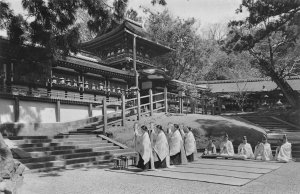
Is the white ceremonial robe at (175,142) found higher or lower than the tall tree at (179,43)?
lower

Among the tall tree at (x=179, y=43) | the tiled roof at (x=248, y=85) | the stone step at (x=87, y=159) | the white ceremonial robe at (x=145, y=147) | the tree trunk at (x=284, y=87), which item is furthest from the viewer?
the tiled roof at (x=248, y=85)

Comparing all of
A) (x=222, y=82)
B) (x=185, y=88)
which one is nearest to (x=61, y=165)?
(x=185, y=88)

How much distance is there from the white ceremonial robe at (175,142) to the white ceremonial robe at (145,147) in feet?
5.24

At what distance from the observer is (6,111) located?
16641 mm

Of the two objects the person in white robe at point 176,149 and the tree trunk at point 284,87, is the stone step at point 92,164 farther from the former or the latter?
the tree trunk at point 284,87

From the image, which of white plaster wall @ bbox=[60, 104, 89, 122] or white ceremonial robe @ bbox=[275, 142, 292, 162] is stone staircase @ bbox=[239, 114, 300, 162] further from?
white plaster wall @ bbox=[60, 104, 89, 122]

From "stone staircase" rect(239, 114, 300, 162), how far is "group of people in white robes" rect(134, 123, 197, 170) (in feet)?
15.6

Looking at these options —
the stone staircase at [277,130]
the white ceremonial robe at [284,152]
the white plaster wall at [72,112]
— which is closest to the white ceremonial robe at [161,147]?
the white ceremonial robe at [284,152]

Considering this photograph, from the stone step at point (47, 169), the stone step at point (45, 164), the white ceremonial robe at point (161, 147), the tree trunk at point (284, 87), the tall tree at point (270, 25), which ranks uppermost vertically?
the tall tree at point (270, 25)

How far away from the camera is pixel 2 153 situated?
7.38 metres

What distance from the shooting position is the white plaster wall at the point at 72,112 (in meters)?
19.8

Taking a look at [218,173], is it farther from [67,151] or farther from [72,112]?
[72,112]

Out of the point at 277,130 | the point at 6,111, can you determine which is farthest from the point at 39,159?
the point at 277,130

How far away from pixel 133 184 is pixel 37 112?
11484 millimetres
